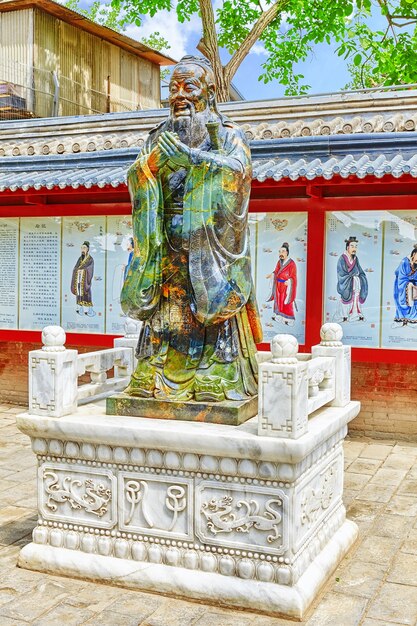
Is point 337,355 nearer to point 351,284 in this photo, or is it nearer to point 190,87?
point 190,87

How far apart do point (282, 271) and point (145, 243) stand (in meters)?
4.21

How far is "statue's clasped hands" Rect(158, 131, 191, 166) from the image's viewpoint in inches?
184

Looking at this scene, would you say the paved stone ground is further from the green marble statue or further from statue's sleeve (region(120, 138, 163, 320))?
statue's sleeve (region(120, 138, 163, 320))

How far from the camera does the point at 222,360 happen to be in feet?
15.7

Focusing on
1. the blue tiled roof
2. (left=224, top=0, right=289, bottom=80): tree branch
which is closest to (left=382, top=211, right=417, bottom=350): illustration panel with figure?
the blue tiled roof

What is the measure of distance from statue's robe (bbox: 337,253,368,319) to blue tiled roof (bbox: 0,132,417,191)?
3.78ft

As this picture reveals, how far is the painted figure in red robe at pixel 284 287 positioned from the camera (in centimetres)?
880

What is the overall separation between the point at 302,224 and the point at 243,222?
→ 13.3 feet

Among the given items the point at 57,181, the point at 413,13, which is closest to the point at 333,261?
the point at 57,181

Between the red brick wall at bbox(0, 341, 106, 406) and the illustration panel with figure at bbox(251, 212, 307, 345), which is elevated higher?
the illustration panel with figure at bbox(251, 212, 307, 345)

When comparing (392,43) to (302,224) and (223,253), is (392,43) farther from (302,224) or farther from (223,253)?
(223,253)

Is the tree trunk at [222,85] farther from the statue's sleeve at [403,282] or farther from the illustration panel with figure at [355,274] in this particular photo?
the statue's sleeve at [403,282]

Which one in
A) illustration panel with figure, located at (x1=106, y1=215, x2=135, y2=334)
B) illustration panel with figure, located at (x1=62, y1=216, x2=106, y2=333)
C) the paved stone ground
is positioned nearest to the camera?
the paved stone ground

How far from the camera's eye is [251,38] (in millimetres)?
16812
